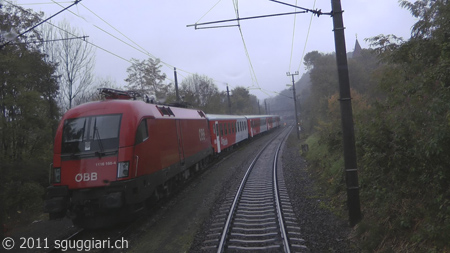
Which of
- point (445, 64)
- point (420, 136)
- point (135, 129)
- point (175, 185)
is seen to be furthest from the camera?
point (175, 185)

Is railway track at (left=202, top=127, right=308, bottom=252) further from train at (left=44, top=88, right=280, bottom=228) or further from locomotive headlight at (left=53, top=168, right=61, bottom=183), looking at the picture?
locomotive headlight at (left=53, top=168, right=61, bottom=183)

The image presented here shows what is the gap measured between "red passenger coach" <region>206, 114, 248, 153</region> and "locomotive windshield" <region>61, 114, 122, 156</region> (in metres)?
10.4

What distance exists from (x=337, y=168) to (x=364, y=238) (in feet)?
16.4

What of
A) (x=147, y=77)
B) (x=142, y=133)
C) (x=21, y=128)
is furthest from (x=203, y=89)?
(x=142, y=133)

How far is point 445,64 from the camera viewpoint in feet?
19.0

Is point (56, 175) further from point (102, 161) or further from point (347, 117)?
point (347, 117)

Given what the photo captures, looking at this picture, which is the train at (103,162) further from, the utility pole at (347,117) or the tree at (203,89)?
the tree at (203,89)

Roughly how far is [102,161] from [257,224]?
12.1 feet

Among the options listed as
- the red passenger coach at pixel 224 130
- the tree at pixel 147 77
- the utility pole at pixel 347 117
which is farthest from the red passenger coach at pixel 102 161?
the tree at pixel 147 77

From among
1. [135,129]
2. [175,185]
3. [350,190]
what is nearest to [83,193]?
[135,129]

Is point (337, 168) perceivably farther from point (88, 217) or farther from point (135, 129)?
point (88, 217)

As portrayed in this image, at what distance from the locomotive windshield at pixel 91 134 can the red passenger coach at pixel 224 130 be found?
34.0 feet

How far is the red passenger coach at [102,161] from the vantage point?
7.25 meters

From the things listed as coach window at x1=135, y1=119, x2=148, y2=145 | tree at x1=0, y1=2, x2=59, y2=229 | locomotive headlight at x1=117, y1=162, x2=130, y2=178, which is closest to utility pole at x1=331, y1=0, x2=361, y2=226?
coach window at x1=135, y1=119, x2=148, y2=145
